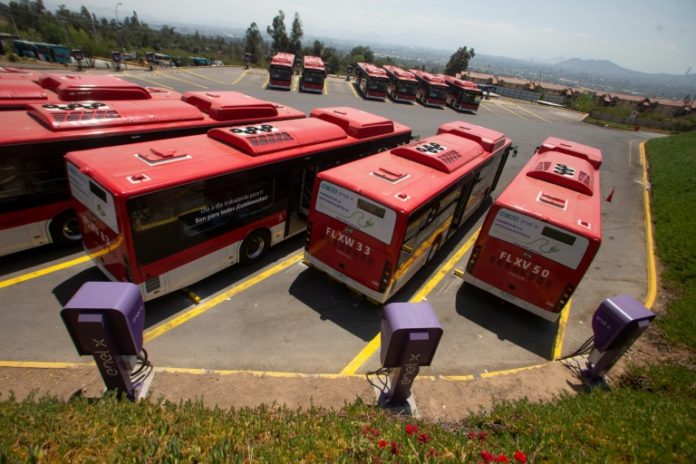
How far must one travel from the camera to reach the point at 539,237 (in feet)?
25.7

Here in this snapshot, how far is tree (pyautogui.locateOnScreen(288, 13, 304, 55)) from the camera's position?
63.4m

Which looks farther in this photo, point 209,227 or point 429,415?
point 209,227

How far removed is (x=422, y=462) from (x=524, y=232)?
586 centimetres

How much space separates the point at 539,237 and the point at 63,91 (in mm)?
13688

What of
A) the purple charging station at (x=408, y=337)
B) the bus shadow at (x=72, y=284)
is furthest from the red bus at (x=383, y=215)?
the bus shadow at (x=72, y=284)

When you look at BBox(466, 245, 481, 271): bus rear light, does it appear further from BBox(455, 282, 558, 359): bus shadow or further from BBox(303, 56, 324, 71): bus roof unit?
BBox(303, 56, 324, 71): bus roof unit

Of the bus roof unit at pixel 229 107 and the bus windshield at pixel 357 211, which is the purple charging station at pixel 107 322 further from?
the bus roof unit at pixel 229 107

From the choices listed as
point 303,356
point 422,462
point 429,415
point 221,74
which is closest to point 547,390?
point 429,415

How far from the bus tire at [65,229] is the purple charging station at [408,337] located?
27.4 feet

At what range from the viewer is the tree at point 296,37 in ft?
208

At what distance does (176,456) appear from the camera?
349 centimetres

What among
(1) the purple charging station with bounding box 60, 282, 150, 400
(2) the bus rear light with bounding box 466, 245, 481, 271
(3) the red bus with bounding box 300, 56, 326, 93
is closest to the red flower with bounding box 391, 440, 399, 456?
(1) the purple charging station with bounding box 60, 282, 150, 400

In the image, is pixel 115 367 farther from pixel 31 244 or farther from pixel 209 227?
pixel 31 244

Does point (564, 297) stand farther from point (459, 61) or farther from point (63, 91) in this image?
point (459, 61)
